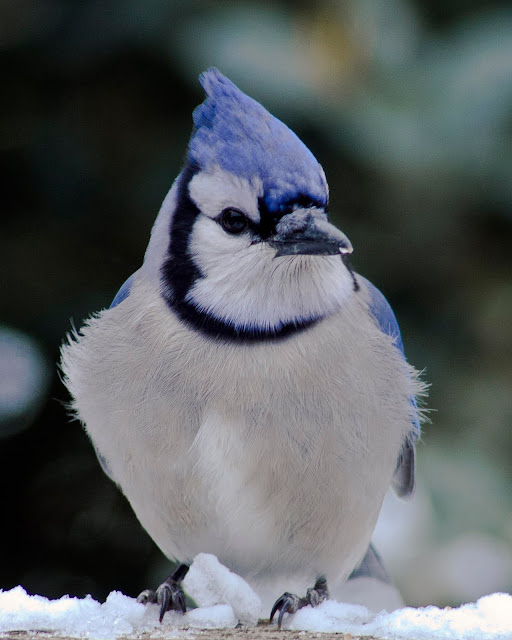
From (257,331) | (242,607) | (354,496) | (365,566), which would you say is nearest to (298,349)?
(257,331)

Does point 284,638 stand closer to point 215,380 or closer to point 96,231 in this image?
point 215,380

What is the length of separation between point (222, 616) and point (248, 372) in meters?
0.39

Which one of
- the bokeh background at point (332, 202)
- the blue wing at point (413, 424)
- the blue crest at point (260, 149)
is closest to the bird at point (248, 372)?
the blue crest at point (260, 149)

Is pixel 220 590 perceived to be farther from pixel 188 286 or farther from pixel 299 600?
pixel 188 286

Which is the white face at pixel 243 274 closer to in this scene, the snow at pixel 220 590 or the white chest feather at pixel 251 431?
the white chest feather at pixel 251 431

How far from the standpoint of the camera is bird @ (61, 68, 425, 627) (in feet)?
5.14

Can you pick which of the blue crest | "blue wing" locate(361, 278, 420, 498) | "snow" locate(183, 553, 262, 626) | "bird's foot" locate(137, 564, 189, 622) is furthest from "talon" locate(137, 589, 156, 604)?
the blue crest

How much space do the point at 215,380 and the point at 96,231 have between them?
0.86m

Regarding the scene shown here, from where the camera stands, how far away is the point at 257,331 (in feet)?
5.42

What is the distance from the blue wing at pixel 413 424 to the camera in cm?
190

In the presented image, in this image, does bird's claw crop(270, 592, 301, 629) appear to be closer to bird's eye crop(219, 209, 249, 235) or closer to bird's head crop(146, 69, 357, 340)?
bird's head crop(146, 69, 357, 340)

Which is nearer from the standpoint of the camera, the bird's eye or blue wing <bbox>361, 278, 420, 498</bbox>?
the bird's eye

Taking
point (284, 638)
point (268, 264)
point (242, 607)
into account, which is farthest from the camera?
point (268, 264)

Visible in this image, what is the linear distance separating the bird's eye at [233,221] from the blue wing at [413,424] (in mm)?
357
